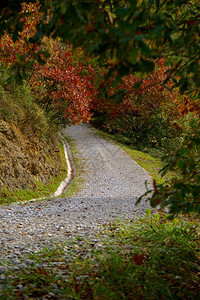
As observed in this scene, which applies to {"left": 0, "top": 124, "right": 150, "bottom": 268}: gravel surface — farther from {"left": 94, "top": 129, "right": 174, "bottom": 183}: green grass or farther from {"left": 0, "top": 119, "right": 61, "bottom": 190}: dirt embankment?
{"left": 0, "top": 119, "right": 61, "bottom": 190}: dirt embankment

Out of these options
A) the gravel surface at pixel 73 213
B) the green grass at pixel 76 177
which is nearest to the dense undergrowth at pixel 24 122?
the green grass at pixel 76 177

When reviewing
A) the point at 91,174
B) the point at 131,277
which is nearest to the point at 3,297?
the point at 131,277

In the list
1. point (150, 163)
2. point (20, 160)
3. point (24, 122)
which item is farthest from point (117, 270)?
point (150, 163)

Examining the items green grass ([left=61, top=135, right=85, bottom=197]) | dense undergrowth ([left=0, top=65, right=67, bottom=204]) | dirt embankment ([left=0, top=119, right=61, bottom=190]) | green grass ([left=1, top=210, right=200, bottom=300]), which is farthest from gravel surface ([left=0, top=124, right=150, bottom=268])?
dirt embankment ([left=0, top=119, right=61, bottom=190])

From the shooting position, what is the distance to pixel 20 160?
8.76m

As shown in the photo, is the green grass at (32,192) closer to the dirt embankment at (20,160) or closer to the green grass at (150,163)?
the dirt embankment at (20,160)

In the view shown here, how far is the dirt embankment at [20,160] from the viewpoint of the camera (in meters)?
8.01

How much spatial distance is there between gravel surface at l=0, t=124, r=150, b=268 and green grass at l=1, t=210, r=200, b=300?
0.39 meters

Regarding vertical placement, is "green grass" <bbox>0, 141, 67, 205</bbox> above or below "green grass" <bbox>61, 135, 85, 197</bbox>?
above

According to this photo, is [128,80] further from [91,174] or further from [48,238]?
[48,238]

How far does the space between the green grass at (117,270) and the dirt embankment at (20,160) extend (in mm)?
4339

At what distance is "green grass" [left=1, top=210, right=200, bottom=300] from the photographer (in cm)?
277

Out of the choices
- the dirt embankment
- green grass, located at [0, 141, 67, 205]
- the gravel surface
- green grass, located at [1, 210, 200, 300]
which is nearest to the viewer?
green grass, located at [1, 210, 200, 300]

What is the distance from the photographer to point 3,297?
2.63 metres
